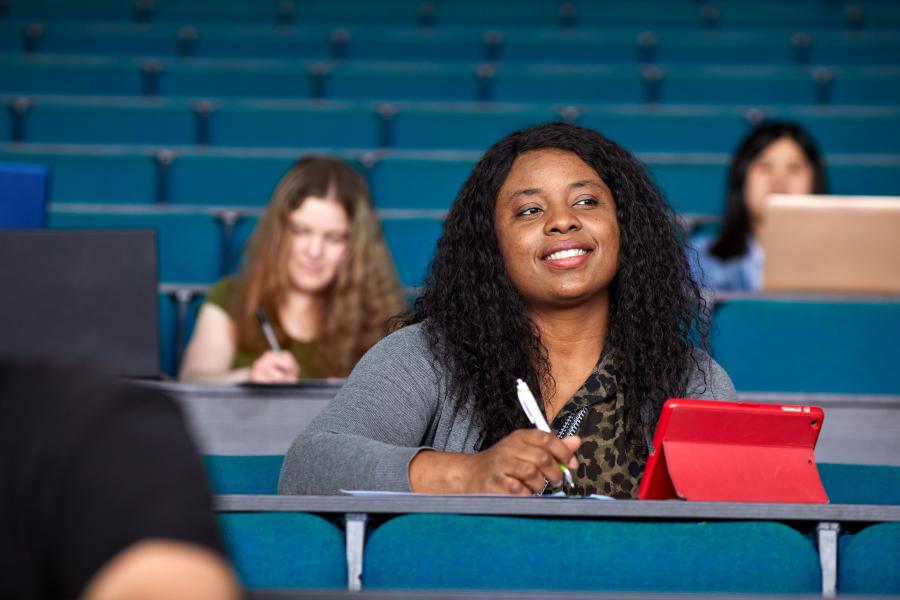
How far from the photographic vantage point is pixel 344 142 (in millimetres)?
2258

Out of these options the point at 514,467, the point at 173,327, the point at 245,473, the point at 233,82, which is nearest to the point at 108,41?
the point at 233,82

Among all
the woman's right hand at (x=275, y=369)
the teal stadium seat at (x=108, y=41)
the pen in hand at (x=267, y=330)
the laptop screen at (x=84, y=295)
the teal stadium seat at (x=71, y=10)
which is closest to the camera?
the laptop screen at (x=84, y=295)

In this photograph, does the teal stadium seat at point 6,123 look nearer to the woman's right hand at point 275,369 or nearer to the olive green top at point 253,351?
the olive green top at point 253,351

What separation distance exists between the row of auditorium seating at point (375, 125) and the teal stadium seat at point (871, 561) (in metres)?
1.57

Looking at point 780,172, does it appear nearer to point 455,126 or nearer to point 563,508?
point 455,126

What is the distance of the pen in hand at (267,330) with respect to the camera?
1.34 meters

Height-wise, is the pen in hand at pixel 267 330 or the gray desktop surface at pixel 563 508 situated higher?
the pen in hand at pixel 267 330

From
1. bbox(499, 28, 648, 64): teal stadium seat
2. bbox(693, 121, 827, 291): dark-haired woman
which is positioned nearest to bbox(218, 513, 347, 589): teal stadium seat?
bbox(693, 121, 827, 291): dark-haired woman

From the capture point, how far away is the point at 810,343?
4.59ft

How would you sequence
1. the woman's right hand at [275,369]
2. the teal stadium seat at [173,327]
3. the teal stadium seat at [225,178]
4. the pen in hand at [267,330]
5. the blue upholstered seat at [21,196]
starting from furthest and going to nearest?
the teal stadium seat at [225,178] < the teal stadium seat at [173,327] < the pen in hand at [267,330] < the woman's right hand at [275,369] < the blue upholstered seat at [21,196]

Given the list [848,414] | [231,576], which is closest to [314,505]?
[231,576]

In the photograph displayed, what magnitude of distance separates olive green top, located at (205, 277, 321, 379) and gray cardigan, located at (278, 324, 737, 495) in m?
0.45

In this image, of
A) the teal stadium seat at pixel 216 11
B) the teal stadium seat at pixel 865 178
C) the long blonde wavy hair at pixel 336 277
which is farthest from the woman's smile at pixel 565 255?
the teal stadium seat at pixel 216 11

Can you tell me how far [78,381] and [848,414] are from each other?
3.18ft
